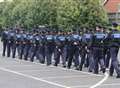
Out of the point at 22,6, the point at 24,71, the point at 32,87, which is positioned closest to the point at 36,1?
the point at 22,6

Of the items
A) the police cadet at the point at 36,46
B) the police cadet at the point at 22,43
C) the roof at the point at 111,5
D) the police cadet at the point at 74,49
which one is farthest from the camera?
the roof at the point at 111,5

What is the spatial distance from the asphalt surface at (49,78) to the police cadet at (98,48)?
1.08ft

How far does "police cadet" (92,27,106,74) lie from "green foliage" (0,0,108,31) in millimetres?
17116

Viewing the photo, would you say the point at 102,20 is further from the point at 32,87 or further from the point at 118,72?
the point at 32,87

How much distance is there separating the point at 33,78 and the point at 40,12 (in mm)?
30525

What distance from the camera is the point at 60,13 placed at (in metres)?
43.7

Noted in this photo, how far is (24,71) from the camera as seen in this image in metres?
20.2

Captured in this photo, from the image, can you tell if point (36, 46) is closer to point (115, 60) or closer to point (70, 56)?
point (70, 56)

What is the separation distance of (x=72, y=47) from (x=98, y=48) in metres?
2.60

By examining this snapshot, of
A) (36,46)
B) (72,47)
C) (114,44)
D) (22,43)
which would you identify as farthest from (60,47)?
(114,44)

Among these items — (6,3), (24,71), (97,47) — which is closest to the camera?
(97,47)

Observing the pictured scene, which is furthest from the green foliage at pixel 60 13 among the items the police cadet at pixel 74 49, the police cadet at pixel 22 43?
the police cadet at pixel 74 49

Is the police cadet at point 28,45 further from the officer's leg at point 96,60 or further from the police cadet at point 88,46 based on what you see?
the officer's leg at point 96,60

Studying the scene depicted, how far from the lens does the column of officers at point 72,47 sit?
18.0 meters
